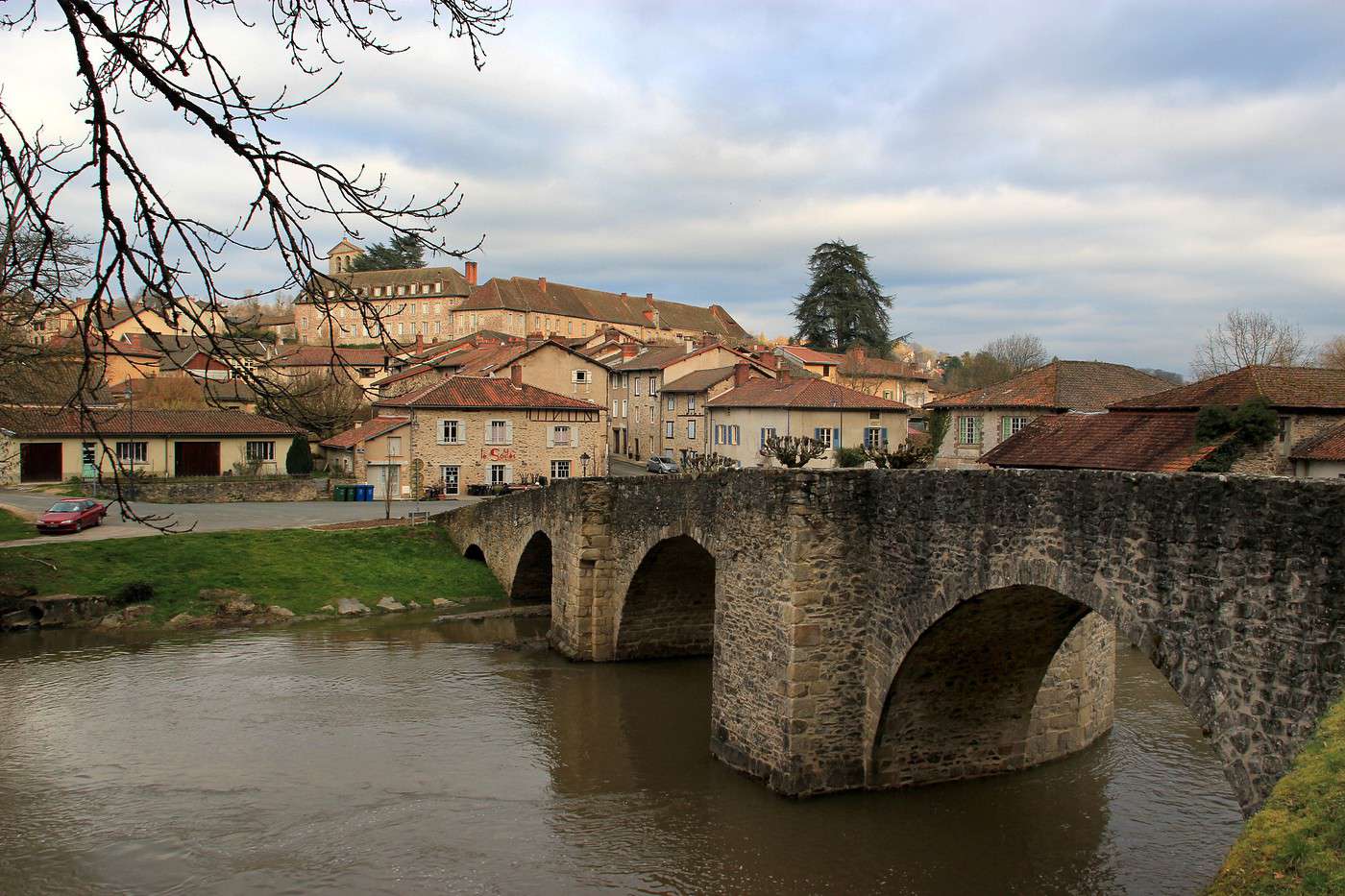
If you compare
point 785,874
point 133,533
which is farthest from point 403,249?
point 133,533

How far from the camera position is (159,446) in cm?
3856

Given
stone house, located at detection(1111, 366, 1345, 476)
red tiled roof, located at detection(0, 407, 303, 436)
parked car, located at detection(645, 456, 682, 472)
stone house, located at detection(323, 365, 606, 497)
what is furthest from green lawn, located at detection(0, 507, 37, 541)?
stone house, located at detection(1111, 366, 1345, 476)

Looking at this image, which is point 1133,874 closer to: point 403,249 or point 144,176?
point 403,249

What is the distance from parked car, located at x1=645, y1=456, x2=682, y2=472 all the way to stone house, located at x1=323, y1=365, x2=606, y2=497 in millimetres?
3605

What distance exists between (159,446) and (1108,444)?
3481 cm

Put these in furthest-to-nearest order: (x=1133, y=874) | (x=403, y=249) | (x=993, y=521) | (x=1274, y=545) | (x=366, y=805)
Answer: (x=366, y=805) < (x=1133, y=874) < (x=993, y=521) < (x=1274, y=545) < (x=403, y=249)

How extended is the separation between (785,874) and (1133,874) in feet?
13.1

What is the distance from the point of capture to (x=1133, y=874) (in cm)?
1125

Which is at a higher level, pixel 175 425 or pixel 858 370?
pixel 858 370

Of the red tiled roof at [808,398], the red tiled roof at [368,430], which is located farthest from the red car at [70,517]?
the red tiled roof at [808,398]

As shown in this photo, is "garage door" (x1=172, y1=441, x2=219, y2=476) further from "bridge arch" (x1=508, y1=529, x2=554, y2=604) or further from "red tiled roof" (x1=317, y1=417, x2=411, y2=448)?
"bridge arch" (x1=508, y1=529, x2=554, y2=604)

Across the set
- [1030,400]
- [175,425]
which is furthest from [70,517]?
[1030,400]

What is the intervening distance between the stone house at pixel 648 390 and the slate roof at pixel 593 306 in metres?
22.5

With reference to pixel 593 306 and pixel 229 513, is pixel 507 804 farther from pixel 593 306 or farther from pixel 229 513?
pixel 593 306
